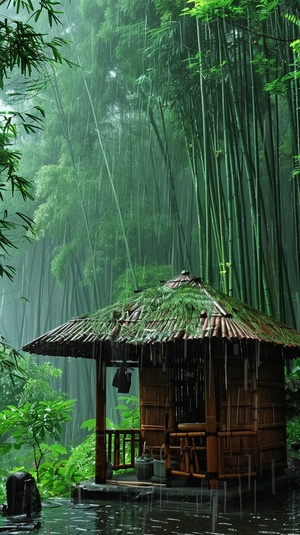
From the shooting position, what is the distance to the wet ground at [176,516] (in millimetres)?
4879

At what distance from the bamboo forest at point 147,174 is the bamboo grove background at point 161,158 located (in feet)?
0.11

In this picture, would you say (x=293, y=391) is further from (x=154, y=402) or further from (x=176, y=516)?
(x=176, y=516)

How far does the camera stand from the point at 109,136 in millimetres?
15141

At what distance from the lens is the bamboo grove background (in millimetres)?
9398

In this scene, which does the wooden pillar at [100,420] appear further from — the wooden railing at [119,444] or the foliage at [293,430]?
the foliage at [293,430]

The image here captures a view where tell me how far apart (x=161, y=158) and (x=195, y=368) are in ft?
24.8

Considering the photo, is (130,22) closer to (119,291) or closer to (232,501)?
(119,291)

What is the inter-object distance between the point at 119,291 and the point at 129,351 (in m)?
6.06

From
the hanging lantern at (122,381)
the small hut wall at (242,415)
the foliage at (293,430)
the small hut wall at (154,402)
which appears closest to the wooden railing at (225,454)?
the small hut wall at (242,415)

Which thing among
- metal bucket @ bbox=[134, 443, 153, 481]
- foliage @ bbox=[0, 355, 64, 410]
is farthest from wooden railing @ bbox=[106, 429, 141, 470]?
foliage @ bbox=[0, 355, 64, 410]

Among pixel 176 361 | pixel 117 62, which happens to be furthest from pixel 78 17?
pixel 176 361

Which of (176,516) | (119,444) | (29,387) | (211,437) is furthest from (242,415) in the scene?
(29,387)

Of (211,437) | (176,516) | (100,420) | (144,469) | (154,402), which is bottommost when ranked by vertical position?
(176,516)

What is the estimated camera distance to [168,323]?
6.42m
